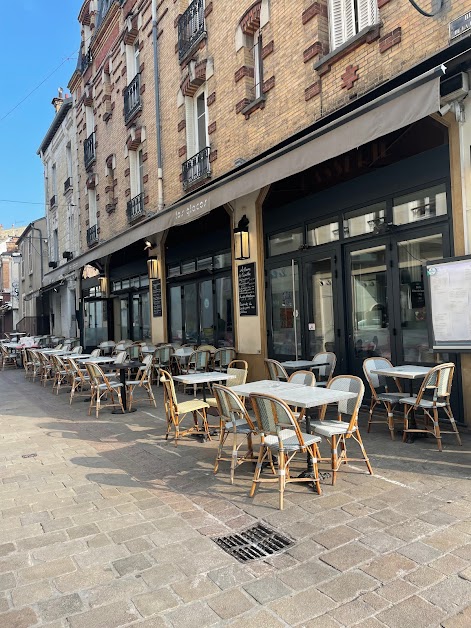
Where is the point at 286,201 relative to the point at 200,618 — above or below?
above

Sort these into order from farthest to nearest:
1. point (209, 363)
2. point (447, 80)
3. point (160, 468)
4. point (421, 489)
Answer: point (209, 363), point (447, 80), point (160, 468), point (421, 489)

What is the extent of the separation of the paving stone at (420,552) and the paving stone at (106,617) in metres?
1.63

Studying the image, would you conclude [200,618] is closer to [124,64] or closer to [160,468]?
[160,468]

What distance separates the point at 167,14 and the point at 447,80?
9359 mm

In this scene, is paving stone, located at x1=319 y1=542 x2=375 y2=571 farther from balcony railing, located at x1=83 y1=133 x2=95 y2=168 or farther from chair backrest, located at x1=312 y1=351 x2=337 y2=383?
balcony railing, located at x1=83 y1=133 x2=95 y2=168

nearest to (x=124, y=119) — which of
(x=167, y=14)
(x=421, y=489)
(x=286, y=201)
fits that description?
(x=167, y=14)

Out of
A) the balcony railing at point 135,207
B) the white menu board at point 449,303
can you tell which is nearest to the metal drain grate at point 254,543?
the white menu board at point 449,303

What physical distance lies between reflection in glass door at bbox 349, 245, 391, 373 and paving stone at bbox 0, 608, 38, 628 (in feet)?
17.6

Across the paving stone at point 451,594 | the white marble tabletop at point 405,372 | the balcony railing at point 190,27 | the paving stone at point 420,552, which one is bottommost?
the paving stone at point 451,594

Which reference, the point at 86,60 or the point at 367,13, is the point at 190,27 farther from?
the point at 86,60

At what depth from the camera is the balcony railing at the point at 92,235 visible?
17438 mm

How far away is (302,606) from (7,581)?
68.1 inches

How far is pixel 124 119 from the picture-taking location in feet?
47.6

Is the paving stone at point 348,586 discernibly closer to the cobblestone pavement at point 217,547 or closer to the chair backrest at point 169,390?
the cobblestone pavement at point 217,547
